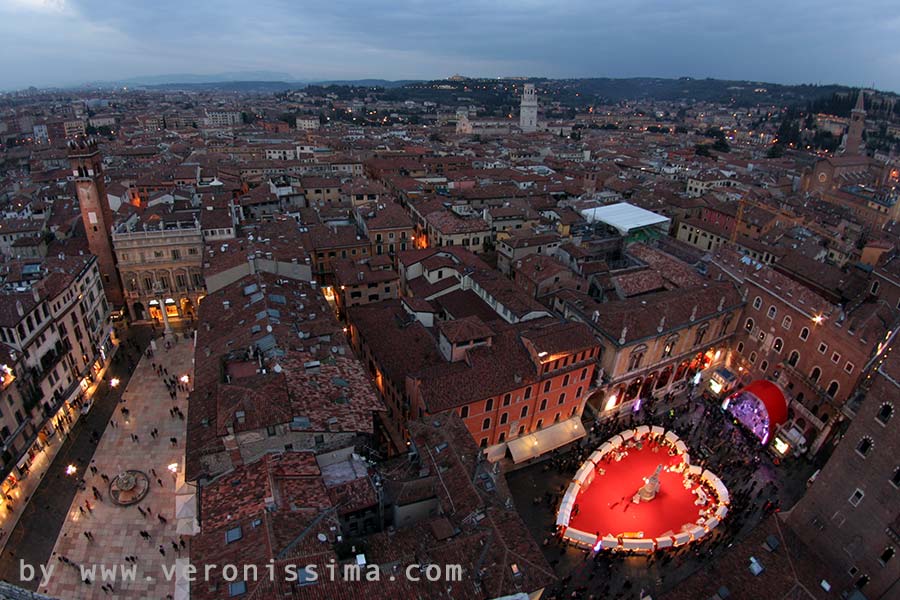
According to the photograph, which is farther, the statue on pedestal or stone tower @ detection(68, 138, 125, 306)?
stone tower @ detection(68, 138, 125, 306)

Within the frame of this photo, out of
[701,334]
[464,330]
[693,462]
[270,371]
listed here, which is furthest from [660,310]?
[270,371]

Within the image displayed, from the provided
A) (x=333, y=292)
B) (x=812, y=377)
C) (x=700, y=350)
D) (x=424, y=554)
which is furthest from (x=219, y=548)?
(x=812, y=377)

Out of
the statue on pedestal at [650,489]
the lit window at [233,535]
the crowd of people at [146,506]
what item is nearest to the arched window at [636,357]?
the statue on pedestal at [650,489]

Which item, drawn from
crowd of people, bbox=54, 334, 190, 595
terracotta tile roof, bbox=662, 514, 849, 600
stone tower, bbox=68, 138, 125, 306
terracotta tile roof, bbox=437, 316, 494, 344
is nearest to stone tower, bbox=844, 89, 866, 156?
terracotta tile roof, bbox=662, 514, 849, 600

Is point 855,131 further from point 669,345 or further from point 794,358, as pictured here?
point 669,345

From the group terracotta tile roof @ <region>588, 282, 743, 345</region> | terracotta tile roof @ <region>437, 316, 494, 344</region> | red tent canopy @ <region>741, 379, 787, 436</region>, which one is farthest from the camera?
terracotta tile roof @ <region>588, 282, 743, 345</region>

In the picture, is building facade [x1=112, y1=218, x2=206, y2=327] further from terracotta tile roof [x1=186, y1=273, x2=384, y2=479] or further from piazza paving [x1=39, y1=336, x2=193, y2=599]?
terracotta tile roof [x1=186, y1=273, x2=384, y2=479]

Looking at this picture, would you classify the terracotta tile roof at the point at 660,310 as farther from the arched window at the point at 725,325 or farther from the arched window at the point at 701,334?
the arched window at the point at 725,325
